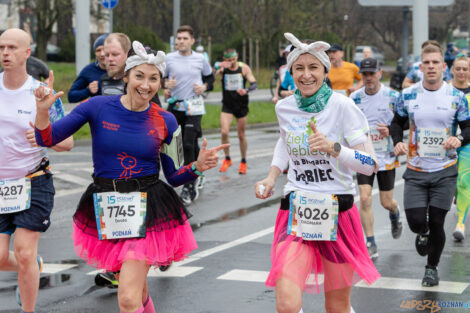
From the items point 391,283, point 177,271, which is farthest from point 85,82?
point 391,283

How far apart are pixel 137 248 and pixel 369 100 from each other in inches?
176

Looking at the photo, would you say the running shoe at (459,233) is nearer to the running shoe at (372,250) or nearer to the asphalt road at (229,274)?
the asphalt road at (229,274)

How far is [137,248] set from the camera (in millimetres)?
5145

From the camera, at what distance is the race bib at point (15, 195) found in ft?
19.3

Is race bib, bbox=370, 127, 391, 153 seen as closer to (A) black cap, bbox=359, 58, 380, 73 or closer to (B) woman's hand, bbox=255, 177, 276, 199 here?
(A) black cap, bbox=359, 58, 380, 73

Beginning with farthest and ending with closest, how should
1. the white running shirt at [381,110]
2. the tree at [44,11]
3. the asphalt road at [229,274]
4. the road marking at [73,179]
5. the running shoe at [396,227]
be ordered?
the tree at [44,11], the road marking at [73,179], the running shoe at [396,227], the white running shirt at [381,110], the asphalt road at [229,274]

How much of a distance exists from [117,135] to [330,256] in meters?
1.46

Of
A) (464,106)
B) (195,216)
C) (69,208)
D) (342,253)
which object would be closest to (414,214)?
(464,106)

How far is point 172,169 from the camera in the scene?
5.43m

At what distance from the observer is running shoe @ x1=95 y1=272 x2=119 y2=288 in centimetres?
701

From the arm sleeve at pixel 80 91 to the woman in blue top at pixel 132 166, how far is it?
12.1 feet

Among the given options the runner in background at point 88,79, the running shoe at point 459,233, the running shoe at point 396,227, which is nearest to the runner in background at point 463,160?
the running shoe at point 459,233

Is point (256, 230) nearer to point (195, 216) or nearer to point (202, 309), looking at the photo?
point (195, 216)

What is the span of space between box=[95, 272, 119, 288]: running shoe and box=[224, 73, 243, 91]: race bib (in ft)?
27.4
